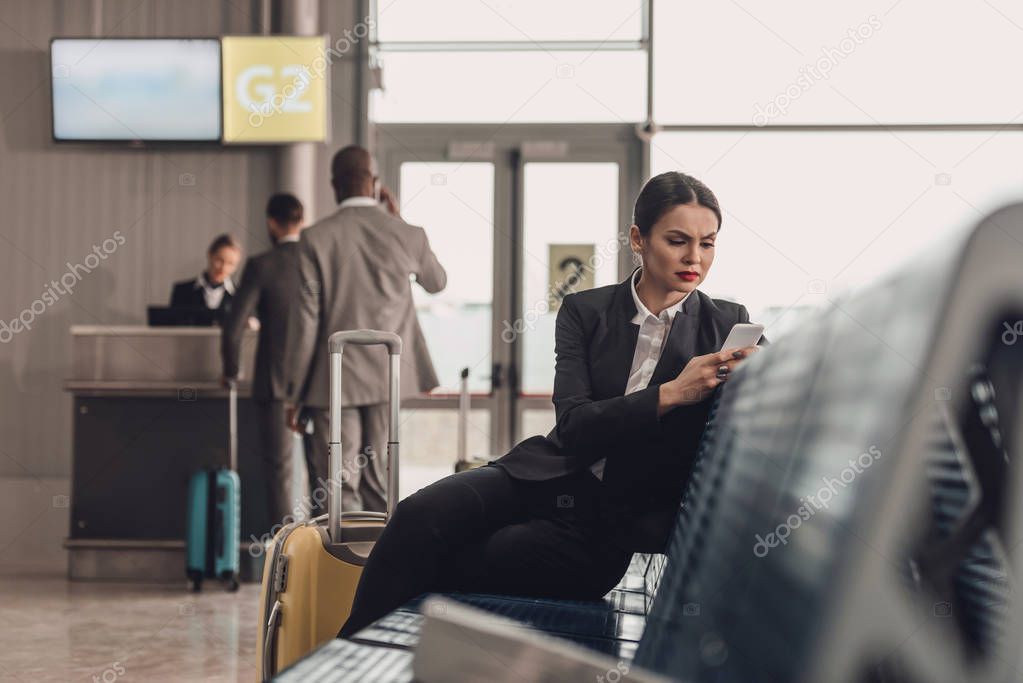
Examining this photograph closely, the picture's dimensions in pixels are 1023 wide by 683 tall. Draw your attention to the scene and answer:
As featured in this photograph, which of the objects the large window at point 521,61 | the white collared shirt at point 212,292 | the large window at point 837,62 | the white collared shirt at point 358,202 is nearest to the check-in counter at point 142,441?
the white collared shirt at point 212,292

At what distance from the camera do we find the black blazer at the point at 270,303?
4566 millimetres

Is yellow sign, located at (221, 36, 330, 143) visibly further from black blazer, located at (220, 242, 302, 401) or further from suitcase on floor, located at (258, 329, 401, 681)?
suitcase on floor, located at (258, 329, 401, 681)

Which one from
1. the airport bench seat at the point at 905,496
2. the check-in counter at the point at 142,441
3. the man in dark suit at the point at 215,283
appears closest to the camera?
the airport bench seat at the point at 905,496

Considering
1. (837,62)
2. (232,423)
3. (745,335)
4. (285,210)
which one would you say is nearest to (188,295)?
(232,423)

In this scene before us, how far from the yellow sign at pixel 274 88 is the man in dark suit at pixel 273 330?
1.69 m

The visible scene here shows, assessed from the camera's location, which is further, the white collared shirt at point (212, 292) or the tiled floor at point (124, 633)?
the white collared shirt at point (212, 292)

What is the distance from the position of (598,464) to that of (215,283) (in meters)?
4.32

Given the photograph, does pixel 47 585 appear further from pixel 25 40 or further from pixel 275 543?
pixel 25 40

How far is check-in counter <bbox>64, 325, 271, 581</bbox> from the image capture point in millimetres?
4875

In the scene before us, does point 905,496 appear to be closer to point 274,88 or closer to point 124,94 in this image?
point 274,88

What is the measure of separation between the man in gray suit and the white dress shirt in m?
1.99

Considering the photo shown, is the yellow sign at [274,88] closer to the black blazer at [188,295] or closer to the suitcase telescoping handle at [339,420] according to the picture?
the black blazer at [188,295]

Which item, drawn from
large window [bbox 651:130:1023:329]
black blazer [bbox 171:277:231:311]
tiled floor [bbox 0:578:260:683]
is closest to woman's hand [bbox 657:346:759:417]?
tiled floor [bbox 0:578:260:683]

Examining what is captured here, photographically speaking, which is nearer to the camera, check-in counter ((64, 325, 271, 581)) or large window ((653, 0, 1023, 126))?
check-in counter ((64, 325, 271, 581))
